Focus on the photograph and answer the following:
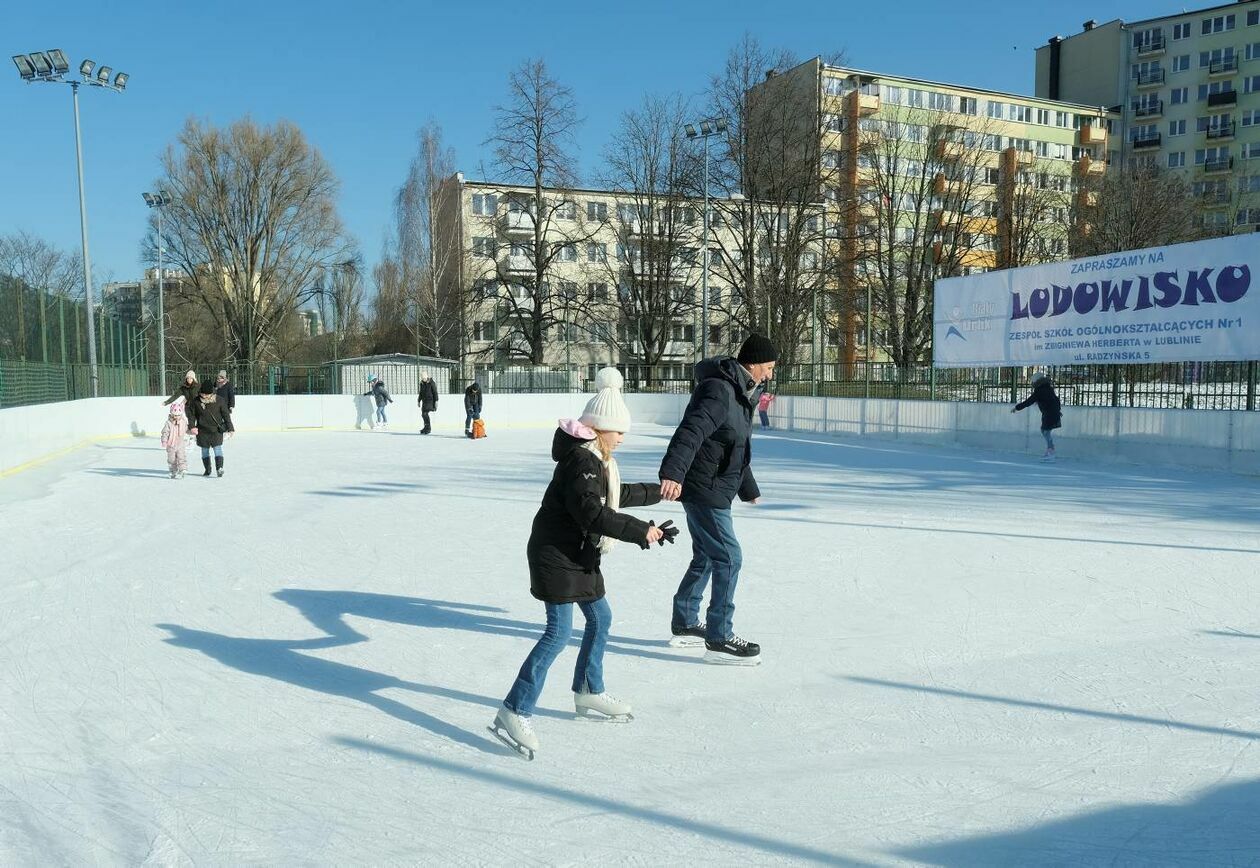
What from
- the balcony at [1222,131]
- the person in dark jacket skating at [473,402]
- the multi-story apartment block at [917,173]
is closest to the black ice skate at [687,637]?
the person in dark jacket skating at [473,402]

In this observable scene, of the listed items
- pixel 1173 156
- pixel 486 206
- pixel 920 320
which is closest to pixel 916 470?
pixel 920 320

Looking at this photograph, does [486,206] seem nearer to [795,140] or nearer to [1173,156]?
[795,140]

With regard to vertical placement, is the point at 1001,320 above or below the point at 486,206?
below

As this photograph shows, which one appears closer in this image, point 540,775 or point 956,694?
point 540,775

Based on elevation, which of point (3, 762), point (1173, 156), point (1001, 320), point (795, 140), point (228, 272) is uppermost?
point (1173, 156)

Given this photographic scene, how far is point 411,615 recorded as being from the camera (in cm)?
600

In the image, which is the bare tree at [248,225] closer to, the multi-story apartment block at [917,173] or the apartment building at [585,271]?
the apartment building at [585,271]

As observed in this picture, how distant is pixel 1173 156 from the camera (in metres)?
70.8

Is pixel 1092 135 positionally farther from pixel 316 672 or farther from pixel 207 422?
pixel 316 672

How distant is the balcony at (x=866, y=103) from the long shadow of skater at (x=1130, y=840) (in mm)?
59363

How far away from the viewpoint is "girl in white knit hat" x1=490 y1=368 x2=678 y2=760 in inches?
145

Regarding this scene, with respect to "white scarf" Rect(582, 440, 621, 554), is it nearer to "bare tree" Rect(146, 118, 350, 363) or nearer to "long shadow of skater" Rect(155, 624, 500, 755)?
"long shadow of skater" Rect(155, 624, 500, 755)

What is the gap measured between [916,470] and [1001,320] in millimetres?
5481

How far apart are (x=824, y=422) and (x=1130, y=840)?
2200 cm
